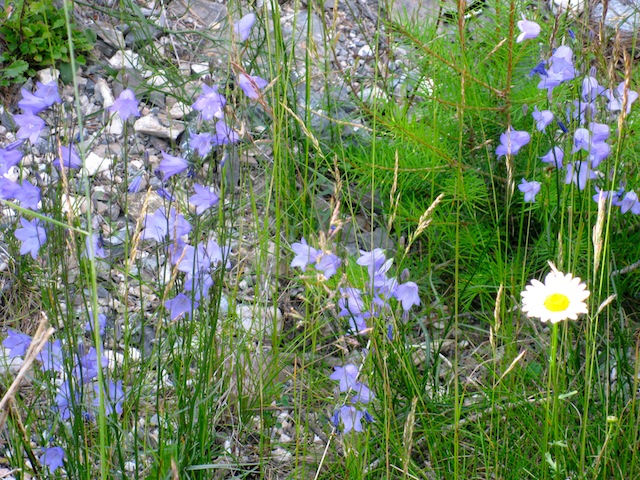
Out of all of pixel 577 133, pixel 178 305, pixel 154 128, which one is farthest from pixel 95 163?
pixel 577 133

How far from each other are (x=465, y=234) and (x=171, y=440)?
1.13 m

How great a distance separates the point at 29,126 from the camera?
1.91m

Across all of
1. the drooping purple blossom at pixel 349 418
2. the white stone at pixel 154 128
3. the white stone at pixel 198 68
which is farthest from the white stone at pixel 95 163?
the drooping purple blossom at pixel 349 418

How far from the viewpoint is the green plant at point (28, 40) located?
3150 mm

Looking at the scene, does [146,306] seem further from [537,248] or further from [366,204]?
[537,248]

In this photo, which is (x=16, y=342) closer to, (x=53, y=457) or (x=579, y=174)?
(x=53, y=457)

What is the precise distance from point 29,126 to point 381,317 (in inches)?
36.7

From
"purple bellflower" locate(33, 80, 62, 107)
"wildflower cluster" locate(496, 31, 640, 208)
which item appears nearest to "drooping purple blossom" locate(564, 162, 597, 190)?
"wildflower cluster" locate(496, 31, 640, 208)

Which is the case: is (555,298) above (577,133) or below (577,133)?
below

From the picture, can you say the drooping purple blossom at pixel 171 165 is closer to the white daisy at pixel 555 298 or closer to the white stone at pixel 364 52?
the white daisy at pixel 555 298

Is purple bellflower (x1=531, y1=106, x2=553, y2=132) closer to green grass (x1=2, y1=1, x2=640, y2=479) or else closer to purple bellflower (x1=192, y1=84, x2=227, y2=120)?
green grass (x1=2, y1=1, x2=640, y2=479)

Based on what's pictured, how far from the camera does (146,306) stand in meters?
2.62

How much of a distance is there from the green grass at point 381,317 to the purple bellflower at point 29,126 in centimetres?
20

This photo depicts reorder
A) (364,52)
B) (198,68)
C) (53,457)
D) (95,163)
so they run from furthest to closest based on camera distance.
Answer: (364,52) → (198,68) → (95,163) → (53,457)
